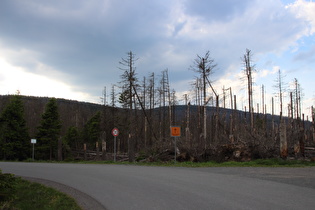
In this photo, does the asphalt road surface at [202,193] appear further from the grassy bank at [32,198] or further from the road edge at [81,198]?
the grassy bank at [32,198]

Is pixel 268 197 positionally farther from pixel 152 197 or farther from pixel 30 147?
pixel 30 147

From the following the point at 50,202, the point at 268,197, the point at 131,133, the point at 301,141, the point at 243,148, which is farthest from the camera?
the point at 131,133

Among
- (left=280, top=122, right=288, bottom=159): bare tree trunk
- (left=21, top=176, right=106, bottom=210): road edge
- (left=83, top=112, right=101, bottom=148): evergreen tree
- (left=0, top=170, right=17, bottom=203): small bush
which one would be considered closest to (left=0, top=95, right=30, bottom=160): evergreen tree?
(left=83, top=112, right=101, bottom=148): evergreen tree

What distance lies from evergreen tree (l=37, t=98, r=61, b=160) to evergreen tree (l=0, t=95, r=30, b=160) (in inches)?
83.0

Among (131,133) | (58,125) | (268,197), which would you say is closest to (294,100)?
(131,133)

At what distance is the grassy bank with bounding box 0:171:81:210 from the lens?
6.71 m

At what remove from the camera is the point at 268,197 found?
6621 mm

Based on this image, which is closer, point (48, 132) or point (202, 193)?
point (202, 193)

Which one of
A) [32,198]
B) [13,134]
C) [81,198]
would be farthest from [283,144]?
[13,134]

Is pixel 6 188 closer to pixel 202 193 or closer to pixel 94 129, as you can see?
pixel 202 193

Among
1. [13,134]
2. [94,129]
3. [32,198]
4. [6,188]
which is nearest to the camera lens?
[6,188]

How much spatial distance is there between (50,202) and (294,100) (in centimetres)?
4935

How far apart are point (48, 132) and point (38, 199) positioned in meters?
35.2

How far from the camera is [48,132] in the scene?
40156 millimetres
